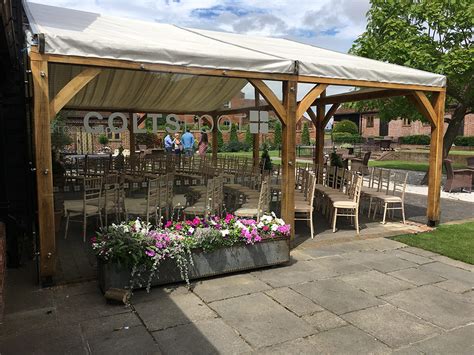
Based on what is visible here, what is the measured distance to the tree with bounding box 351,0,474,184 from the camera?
10.2 metres

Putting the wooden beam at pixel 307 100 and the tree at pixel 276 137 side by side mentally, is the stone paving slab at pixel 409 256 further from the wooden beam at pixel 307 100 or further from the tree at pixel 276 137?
the tree at pixel 276 137

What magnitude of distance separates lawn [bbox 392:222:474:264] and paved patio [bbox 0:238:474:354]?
54cm

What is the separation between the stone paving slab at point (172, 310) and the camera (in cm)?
338

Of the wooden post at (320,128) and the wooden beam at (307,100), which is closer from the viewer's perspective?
the wooden beam at (307,100)

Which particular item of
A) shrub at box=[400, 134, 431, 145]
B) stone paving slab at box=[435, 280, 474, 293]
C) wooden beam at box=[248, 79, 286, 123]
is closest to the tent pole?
wooden beam at box=[248, 79, 286, 123]

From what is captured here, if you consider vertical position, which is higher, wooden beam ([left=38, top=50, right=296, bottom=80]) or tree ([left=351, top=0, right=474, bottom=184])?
tree ([left=351, top=0, right=474, bottom=184])

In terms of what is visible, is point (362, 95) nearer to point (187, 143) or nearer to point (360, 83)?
point (360, 83)

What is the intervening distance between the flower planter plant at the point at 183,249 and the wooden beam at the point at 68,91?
1.26m

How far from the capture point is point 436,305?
148 inches

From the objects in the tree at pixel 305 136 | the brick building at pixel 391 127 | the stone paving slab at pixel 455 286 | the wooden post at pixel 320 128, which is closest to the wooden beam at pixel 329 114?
the wooden post at pixel 320 128

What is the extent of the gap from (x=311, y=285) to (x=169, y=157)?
7578 mm

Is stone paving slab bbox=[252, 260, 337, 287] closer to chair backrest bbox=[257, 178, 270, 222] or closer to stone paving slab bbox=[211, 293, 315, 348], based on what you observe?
stone paving slab bbox=[211, 293, 315, 348]

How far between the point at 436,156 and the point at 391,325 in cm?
414

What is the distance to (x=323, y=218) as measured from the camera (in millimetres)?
7574
